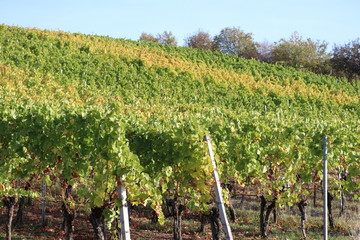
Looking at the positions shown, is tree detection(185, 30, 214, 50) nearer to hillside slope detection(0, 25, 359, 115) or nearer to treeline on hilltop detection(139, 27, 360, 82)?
treeline on hilltop detection(139, 27, 360, 82)

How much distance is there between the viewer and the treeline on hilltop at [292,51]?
43.2 metres

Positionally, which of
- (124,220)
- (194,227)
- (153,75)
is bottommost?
(194,227)

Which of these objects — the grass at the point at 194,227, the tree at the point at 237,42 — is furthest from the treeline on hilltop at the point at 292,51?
the grass at the point at 194,227

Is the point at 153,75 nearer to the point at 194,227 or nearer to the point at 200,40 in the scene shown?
the point at 194,227

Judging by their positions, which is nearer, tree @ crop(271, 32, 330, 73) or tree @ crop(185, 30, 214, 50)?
tree @ crop(271, 32, 330, 73)

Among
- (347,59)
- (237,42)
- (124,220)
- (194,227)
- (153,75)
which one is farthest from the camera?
(237,42)

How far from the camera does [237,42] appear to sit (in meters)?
55.8

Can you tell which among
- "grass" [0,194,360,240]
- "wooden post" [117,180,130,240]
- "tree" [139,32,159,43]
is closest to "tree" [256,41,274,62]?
"tree" [139,32,159,43]

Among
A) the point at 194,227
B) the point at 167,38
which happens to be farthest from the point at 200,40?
the point at 194,227

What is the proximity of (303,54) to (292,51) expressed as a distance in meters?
1.28

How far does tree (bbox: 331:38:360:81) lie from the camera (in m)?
42.8

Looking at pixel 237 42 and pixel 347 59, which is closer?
Answer: pixel 347 59

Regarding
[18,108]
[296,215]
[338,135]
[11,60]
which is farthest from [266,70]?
[18,108]

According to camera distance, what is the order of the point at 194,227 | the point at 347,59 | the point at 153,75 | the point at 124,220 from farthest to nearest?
the point at 347,59 < the point at 153,75 < the point at 194,227 < the point at 124,220
